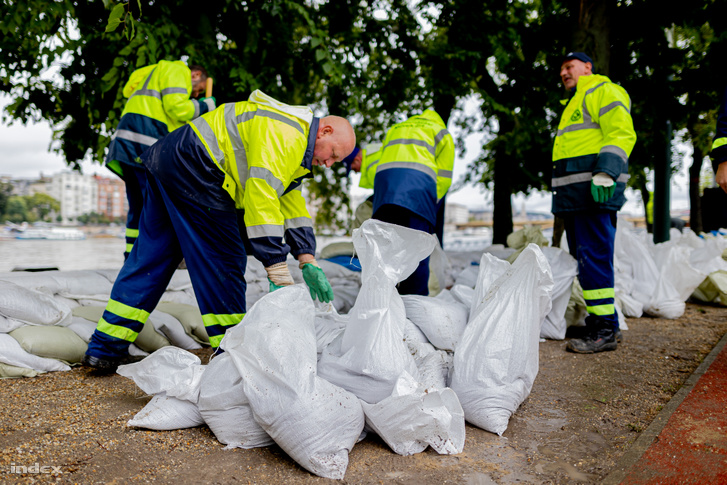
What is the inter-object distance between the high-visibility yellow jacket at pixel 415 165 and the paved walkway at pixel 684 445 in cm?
167

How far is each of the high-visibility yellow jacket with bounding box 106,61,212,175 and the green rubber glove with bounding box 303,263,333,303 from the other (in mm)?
1682

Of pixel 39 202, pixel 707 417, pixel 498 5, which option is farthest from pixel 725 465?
pixel 39 202

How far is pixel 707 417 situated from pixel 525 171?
7.19 meters

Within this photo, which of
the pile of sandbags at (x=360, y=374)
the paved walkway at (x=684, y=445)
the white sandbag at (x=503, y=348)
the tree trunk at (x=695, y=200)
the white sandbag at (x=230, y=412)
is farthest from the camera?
the tree trunk at (x=695, y=200)

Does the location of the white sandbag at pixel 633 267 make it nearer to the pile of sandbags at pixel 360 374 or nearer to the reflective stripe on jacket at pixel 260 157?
the pile of sandbags at pixel 360 374

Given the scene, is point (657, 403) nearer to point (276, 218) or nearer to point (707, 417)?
point (707, 417)

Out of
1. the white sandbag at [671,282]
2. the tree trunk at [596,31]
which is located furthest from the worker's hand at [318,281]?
the tree trunk at [596,31]

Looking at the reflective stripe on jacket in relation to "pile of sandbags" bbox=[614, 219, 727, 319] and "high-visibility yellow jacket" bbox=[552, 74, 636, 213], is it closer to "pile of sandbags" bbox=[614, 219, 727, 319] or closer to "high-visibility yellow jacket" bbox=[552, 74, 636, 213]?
→ "high-visibility yellow jacket" bbox=[552, 74, 636, 213]

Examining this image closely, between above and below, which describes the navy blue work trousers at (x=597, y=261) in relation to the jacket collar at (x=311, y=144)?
below

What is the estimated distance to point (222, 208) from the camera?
225 centimetres

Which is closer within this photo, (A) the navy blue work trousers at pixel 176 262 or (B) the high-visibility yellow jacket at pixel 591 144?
(A) the navy blue work trousers at pixel 176 262

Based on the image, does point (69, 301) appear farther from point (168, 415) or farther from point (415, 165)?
point (415, 165)

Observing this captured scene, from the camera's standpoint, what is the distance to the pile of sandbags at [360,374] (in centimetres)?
162

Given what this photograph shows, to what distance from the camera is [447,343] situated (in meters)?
2.36
